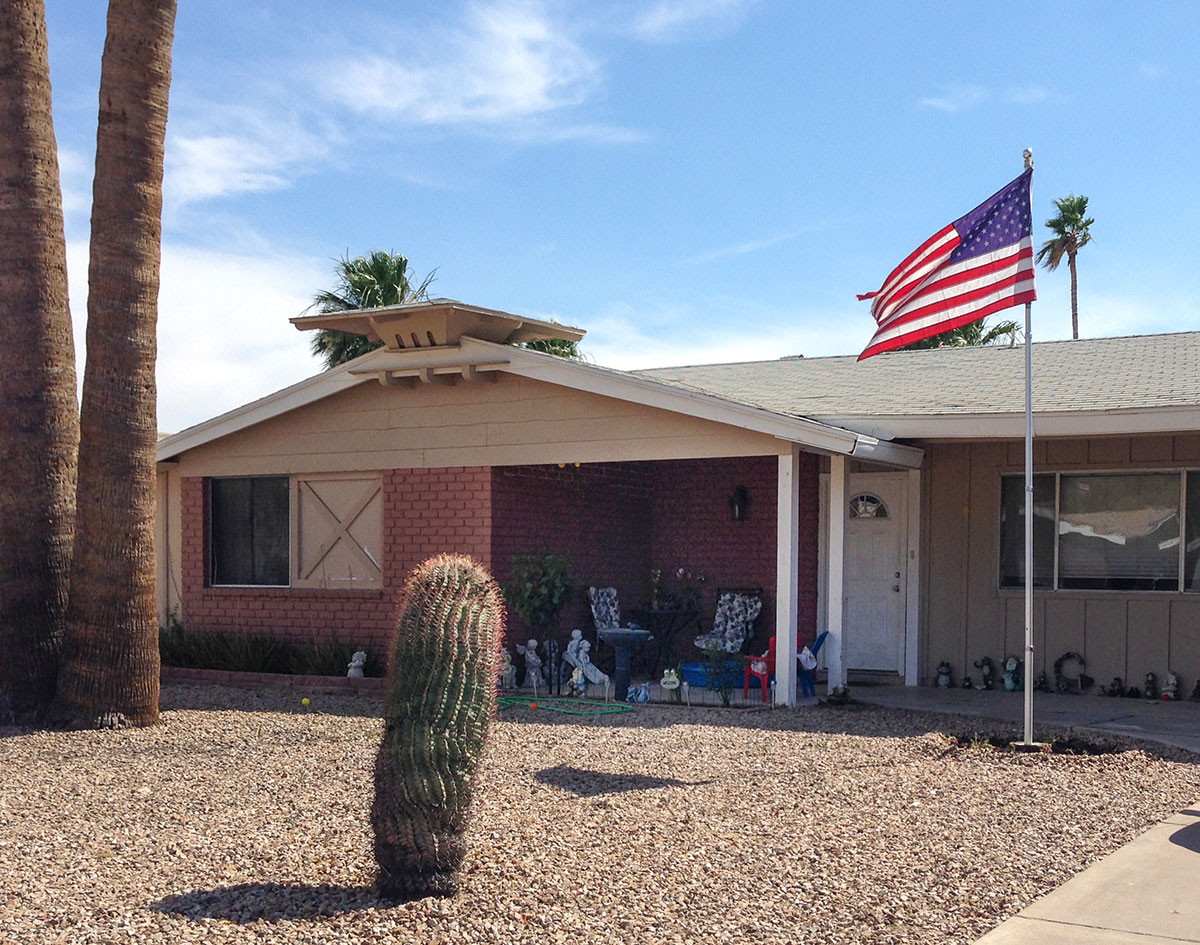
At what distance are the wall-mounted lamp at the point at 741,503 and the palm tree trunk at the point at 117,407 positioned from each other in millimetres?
6611

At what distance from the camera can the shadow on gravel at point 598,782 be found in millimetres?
7559

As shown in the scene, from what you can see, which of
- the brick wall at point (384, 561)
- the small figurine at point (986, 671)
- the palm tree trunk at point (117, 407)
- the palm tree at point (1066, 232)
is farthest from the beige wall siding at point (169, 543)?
the palm tree at point (1066, 232)

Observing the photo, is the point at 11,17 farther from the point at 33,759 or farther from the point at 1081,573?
the point at 1081,573

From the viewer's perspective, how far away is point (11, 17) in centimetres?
978

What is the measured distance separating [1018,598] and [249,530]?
8.19m

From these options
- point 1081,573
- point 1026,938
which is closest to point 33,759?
point 1026,938

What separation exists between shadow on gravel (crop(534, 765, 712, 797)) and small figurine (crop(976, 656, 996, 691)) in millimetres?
6051

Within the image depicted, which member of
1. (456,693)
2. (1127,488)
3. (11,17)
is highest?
(11,17)

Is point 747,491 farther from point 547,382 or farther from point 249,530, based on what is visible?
point 249,530

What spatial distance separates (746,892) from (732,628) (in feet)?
27.8

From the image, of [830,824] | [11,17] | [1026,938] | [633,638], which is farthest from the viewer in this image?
[633,638]

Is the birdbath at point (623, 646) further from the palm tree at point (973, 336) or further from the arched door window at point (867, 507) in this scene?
the palm tree at point (973, 336)

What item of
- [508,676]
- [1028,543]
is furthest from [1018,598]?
[508,676]

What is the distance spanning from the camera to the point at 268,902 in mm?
5215
